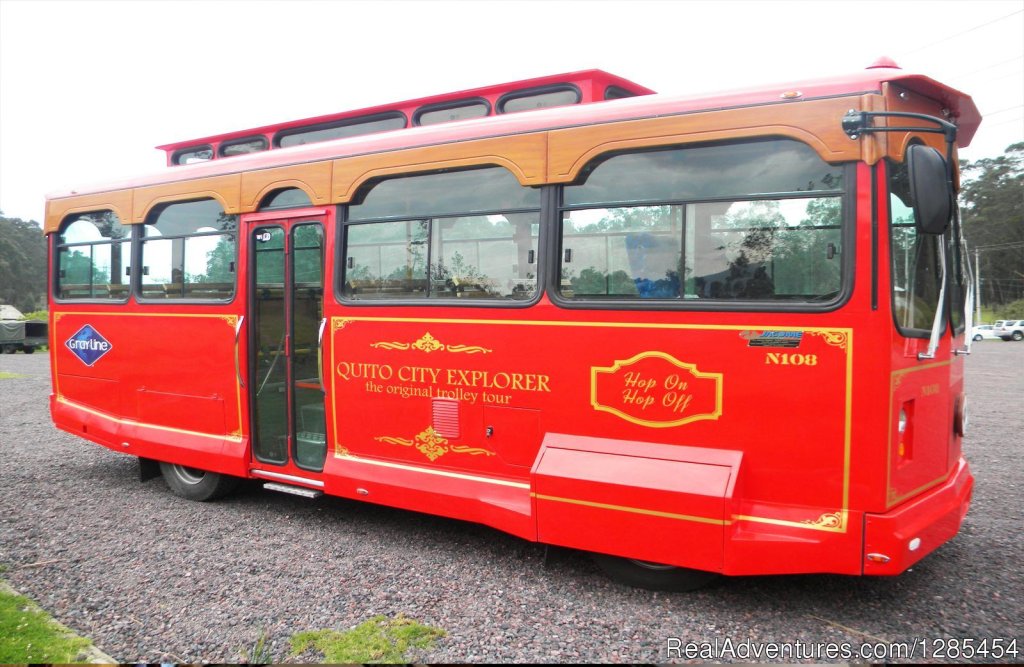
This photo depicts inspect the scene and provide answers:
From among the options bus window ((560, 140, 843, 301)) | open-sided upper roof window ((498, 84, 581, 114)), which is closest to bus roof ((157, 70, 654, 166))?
open-sided upper roof window ((498, 84, 581, 114))

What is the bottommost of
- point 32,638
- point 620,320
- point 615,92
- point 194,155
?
point 32,638

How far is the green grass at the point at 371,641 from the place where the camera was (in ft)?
12.4

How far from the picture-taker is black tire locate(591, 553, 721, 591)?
441cm

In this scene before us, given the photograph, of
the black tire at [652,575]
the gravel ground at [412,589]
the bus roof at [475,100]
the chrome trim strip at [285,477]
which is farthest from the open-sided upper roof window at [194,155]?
the black tire at [652,575]

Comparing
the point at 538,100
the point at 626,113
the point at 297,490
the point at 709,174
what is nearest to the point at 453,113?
the point at 538,100

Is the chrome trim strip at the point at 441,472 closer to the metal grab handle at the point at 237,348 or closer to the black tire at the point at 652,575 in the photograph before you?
the black tire at the point at 652,575

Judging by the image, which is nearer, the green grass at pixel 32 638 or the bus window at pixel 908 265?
the green grass at pixel 32 638

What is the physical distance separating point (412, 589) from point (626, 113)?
3.08 metres

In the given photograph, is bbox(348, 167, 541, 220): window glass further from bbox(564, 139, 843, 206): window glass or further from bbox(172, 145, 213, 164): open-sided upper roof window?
bbox(172, 145, 213, 164): open-sided upper roof window

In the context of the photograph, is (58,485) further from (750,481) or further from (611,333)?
(750,481)

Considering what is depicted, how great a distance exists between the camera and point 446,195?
525cm

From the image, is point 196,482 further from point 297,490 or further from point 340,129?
point 340,129

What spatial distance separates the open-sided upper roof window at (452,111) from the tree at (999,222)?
204 feet

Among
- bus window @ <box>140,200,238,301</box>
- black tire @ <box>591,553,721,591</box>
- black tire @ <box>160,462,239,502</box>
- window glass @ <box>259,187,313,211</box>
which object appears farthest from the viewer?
black tire @ <box>160,462,239,502</box>
